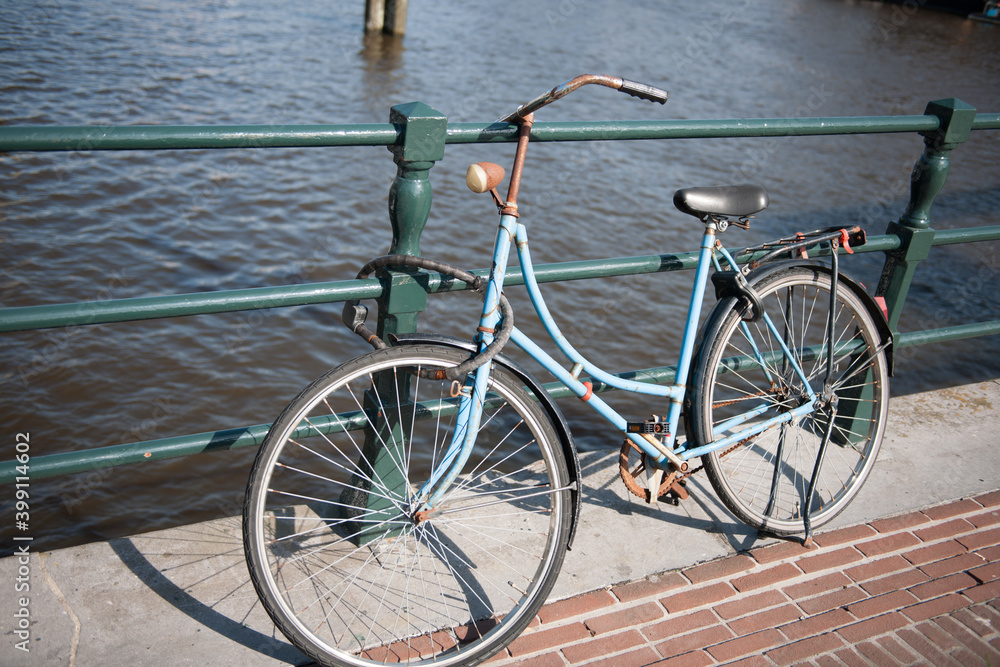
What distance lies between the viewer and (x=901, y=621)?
2793 mm

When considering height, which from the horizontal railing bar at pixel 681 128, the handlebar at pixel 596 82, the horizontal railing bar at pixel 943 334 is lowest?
the horizontal railing bar at pixel 943 334

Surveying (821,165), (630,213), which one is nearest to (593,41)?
(821,165)

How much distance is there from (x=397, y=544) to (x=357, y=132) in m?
1.40

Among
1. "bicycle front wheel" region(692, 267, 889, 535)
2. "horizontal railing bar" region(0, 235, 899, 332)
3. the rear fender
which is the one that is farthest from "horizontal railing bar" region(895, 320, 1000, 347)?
"horizontal railing bar" region(0, 235, 899, 332)

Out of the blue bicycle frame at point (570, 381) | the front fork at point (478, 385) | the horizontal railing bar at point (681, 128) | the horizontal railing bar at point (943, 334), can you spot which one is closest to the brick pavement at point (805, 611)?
the blue bicycle frame at point (570, 381)

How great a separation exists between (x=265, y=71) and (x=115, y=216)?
16.6ft

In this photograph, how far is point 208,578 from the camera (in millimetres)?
2711

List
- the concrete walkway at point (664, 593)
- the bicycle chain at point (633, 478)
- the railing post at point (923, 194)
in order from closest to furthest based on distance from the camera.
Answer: the concrete walkway at point (664, 593) → the bicycle chain at point (633, 478) → the railing post at point (923, 194)

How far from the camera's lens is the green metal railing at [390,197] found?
227 cm

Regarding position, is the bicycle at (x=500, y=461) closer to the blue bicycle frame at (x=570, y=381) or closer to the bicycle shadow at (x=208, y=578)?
the blue bicycle frame at (x=570, y=381)

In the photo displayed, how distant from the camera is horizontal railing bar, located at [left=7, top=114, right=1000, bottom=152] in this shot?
2184 mm

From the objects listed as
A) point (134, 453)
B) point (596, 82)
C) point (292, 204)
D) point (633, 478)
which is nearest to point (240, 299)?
point (134, 453)

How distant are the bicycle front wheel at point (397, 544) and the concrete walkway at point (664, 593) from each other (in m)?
0.15

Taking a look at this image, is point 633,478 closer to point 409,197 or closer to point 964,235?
point 409,197
